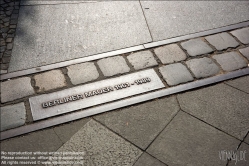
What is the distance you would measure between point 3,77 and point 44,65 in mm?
533

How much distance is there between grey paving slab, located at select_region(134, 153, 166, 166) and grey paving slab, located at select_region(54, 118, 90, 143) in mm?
761

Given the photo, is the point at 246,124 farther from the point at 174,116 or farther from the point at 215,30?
the point at 215,30

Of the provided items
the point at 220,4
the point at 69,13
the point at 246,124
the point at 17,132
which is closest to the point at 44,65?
the point at 17,132

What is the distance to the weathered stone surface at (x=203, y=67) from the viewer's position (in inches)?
126

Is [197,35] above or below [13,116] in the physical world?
above

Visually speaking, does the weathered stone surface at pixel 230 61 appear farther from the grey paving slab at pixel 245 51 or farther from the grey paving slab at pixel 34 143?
the grey paving slab at pixel 34 143

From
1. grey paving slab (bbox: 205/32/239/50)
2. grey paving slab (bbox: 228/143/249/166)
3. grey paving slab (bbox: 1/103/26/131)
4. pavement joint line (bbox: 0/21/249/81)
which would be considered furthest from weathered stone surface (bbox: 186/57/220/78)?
grey paving slab (bbox: 1/103/26/131)

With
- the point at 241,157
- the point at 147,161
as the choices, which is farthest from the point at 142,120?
the point at 241,157

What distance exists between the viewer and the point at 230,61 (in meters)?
3.41

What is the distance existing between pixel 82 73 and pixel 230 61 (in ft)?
7.39

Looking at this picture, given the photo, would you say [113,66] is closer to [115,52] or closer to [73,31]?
[115,52]

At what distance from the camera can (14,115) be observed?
2533 mm

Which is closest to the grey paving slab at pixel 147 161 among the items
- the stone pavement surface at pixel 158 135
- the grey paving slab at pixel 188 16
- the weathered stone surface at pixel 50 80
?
the stone pavement surface at pixel 158 135

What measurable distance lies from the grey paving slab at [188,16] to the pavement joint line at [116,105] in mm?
1017
